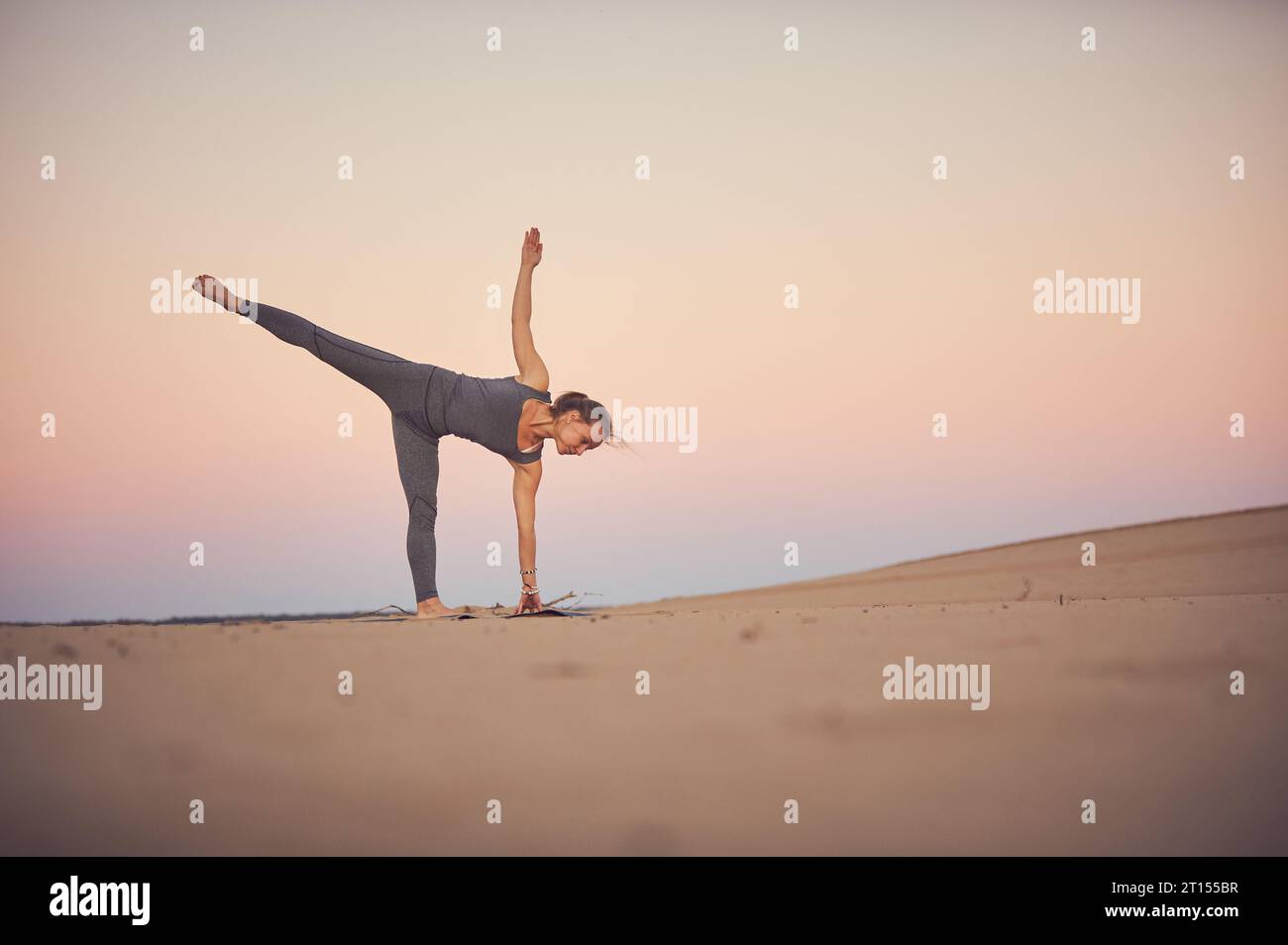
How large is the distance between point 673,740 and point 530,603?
2.06 metres

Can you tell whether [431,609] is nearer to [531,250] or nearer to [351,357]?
[351,357]

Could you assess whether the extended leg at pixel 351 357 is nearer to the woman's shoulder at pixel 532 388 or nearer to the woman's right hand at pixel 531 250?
the woman's shoulder at pixel 532 388

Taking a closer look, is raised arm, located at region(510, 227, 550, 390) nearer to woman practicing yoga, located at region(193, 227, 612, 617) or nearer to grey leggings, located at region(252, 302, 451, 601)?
woman practicing yoga, located at region(193, 227, 612, 617)

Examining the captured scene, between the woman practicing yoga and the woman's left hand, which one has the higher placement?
the woman practicing yoga

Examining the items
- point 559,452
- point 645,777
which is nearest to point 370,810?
point 645,777

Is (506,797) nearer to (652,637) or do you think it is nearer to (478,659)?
(478,659)

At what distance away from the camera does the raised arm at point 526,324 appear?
520cm

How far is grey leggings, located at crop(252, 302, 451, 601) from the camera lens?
5.25m

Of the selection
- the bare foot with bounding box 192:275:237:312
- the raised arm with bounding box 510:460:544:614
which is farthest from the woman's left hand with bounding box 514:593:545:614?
the bare foot with bounding box 192:275:237:312

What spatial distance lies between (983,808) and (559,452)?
2.84 m

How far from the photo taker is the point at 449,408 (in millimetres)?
5250

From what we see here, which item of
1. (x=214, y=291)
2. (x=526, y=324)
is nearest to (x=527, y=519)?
(x=526, y=324)

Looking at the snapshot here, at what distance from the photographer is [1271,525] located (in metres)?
8.74

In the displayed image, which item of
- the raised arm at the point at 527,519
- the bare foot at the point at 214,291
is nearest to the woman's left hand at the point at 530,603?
the raised arm at the point at 527,519
